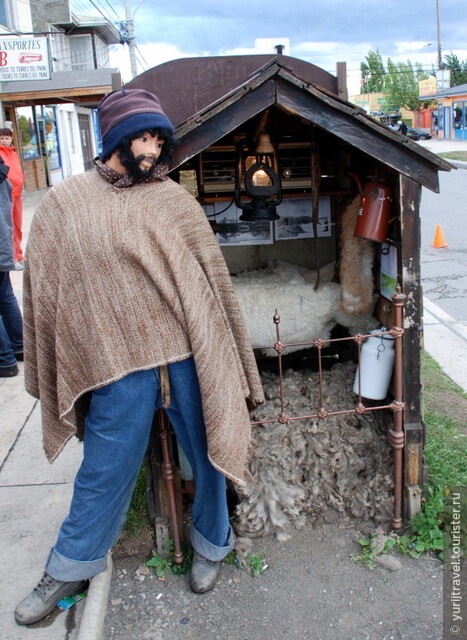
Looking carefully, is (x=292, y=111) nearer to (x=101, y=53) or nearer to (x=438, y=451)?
(x=438, y=451)

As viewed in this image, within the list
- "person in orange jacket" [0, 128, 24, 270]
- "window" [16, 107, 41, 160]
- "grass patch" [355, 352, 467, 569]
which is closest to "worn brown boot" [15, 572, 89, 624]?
"grass patch" [355, 352, 467, 569]

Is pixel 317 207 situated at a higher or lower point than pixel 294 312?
higher

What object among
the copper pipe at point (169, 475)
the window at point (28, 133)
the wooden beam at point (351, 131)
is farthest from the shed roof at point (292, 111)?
the window at point (28, 133)

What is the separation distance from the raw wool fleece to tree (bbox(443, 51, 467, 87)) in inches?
2499

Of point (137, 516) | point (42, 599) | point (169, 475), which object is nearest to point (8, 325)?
point (137, 516)

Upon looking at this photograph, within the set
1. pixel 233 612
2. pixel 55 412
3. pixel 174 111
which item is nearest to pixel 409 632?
pixel 233 612

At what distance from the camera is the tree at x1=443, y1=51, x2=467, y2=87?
195 ft

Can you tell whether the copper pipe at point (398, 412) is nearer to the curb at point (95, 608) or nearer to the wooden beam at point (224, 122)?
the wooden beam at point (224, 122)

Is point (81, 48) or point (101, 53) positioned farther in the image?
point (101, 53)

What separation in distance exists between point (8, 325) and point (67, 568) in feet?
10.4

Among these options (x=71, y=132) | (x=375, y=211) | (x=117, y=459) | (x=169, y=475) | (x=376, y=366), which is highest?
(x=71, y=132)

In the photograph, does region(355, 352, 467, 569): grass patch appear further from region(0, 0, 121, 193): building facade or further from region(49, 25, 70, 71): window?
region(49, 25, 70, 71): window

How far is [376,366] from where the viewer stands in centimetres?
293

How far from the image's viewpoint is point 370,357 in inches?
115
